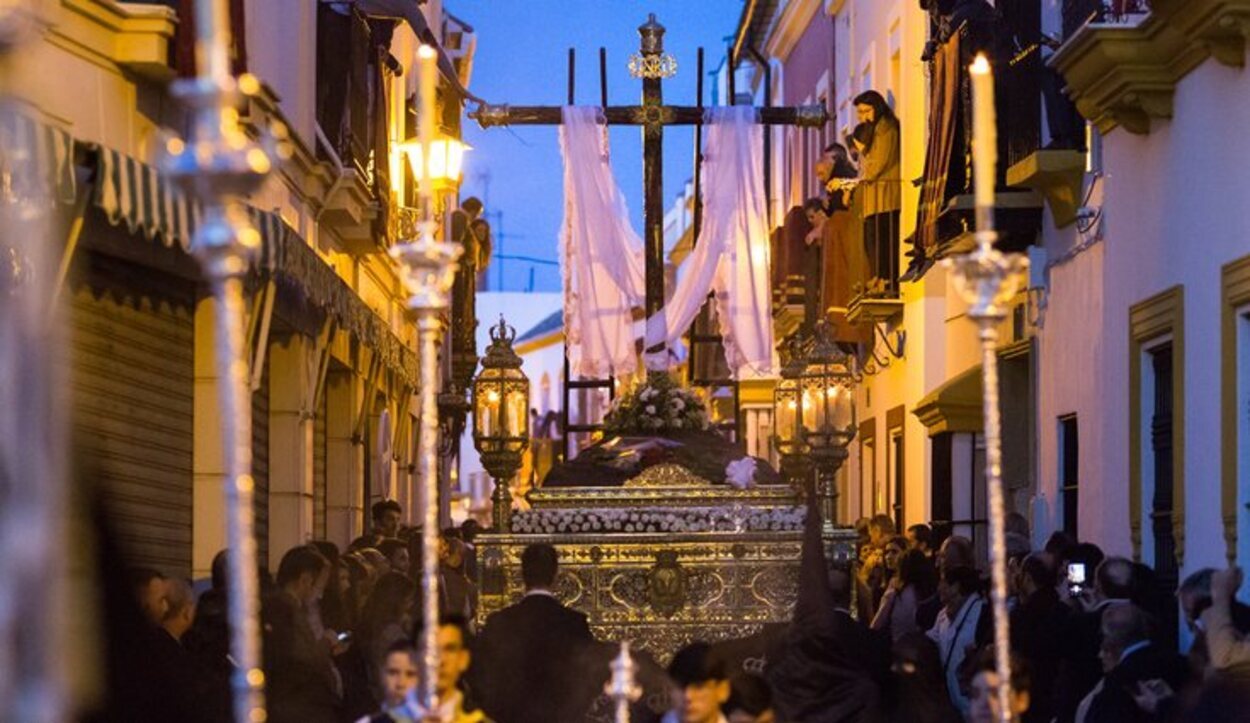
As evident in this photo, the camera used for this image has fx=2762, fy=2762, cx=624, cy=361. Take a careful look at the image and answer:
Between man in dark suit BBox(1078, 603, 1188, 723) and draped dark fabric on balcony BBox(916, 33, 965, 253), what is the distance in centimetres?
1096

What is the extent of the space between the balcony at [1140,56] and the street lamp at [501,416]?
14.1 feet

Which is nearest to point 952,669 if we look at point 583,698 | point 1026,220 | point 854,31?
point 583,698

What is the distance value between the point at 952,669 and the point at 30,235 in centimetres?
998

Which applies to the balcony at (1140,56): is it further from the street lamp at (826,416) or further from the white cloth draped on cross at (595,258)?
the white cloth draped on cross at (595,258)

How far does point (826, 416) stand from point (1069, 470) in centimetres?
286

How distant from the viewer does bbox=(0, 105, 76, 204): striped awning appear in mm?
8000

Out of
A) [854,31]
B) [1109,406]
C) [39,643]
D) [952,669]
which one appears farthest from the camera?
[854,31]

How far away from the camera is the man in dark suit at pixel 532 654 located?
41.8ft

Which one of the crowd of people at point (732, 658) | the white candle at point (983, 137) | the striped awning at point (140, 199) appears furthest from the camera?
the striped awning at point (140, 199)

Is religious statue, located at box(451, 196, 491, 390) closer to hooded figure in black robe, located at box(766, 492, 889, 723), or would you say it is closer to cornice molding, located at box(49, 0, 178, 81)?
cornice molding, located at box(49, 0, 178, 81)

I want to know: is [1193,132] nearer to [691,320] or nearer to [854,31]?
[691,320]

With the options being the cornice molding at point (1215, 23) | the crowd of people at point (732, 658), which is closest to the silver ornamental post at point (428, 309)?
the crowd of people at point (732, 658)

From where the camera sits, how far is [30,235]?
17.4ft

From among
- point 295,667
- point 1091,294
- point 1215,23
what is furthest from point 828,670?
point 1091,294
